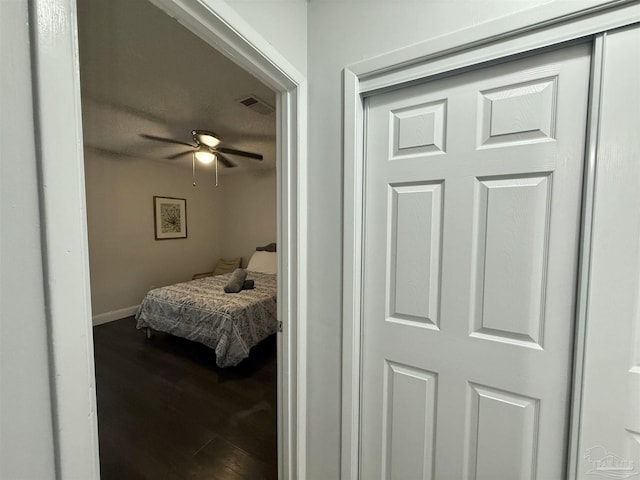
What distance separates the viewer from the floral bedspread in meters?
2.54

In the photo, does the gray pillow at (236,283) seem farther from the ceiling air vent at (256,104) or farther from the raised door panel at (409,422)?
the raised door panel at (409,422)

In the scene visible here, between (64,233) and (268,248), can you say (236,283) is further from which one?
(64,233)

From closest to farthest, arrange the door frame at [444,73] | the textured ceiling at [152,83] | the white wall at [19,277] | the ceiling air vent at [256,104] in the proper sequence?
1. the white wall at [19,277]
2. the door frame at [444,73]
3. the textured ceiling at [152,83]
4. the ceiling air vent at [256,104]

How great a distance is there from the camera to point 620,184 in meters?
0.78

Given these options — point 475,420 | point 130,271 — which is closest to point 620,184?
point 475,420

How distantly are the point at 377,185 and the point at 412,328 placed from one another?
59 cm

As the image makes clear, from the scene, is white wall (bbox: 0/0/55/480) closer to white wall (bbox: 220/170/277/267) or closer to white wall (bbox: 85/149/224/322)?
white wall (bbox: 85/149/224/322)

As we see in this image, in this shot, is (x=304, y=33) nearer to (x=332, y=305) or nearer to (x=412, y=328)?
(x=332, y=305)

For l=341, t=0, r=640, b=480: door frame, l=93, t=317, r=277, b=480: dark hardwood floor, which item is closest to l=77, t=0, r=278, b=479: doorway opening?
l=93, t=317, r=277, b=480: dark hardwood floor

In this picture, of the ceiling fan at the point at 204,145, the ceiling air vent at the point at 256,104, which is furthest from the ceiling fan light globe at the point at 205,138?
the ceiling air vent at the point at 256,104

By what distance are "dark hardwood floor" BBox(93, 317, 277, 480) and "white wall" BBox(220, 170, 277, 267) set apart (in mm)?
2326

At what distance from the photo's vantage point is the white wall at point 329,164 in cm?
106

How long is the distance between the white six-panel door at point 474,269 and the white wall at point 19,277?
98cm

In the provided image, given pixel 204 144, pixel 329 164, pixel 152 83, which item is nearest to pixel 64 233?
pixel 329 164
